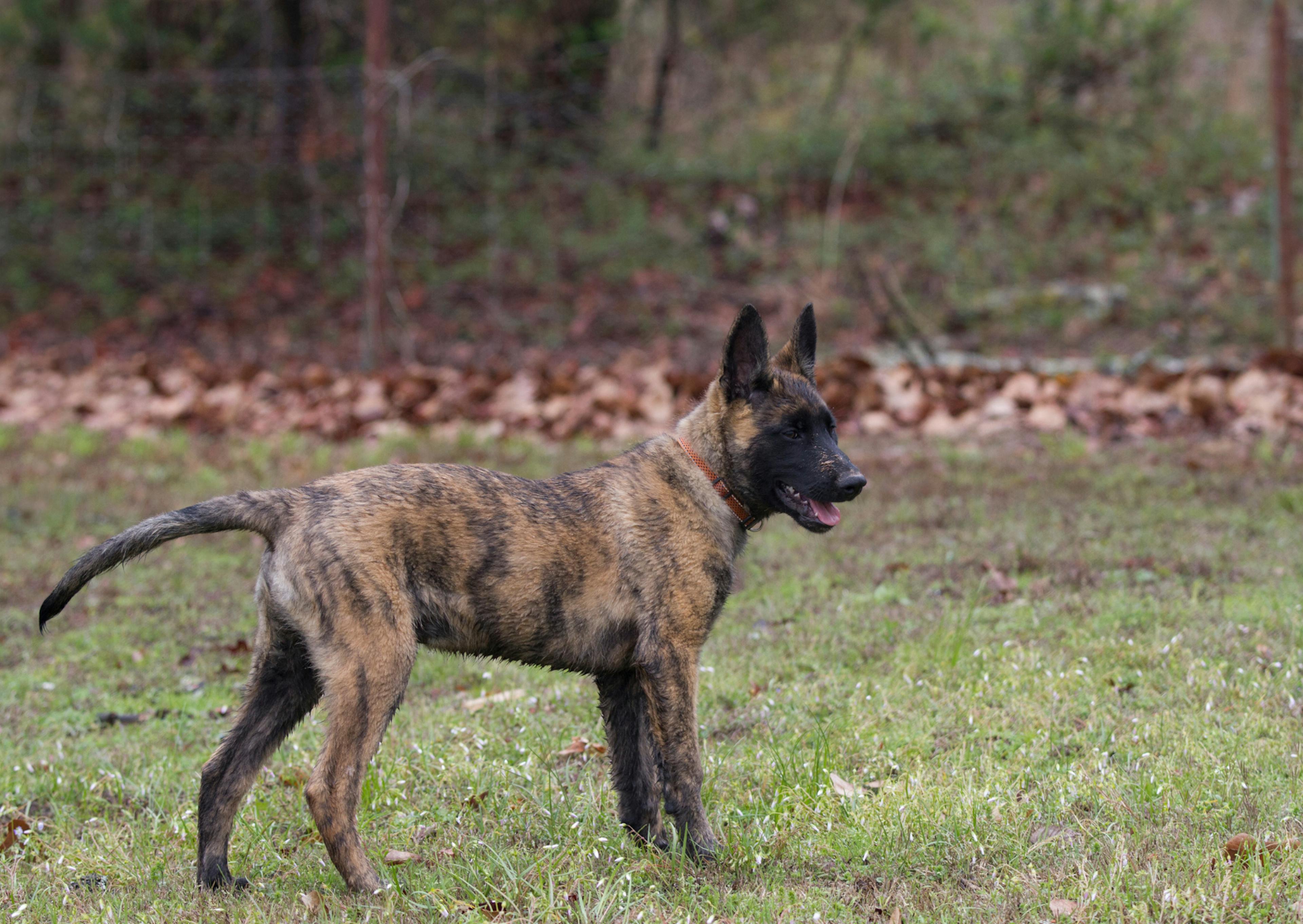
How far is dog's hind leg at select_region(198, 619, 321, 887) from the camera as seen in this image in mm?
3926

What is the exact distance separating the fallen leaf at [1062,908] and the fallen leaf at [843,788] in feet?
2.99

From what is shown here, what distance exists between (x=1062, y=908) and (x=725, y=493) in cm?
174

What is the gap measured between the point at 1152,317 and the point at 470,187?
33.9 feet

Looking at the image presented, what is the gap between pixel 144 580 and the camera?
307 inches

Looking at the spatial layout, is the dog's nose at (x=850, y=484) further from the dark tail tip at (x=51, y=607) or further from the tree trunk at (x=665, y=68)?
the tree trunk at (x=665, y=68)

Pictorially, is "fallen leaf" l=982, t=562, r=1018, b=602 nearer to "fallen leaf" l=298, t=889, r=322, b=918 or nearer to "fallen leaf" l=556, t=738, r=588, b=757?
"fallen leaf" l=556, t=738, r=588, b=757

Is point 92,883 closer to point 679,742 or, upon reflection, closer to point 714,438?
point 679,742

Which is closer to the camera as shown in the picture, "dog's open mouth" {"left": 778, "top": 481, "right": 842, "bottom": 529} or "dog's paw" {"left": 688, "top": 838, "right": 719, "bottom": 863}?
"dog's paw" {"left": 688, "top": 838, "right": 719, "bottom": 863}

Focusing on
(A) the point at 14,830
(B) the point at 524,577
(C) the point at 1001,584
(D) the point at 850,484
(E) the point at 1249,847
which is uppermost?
(D) the point at 850,484

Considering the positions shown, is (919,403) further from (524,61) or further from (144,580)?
(524,61)

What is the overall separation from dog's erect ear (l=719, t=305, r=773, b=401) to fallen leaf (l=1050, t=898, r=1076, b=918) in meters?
1.95

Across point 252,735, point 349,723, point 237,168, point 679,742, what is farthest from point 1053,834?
point 237,168

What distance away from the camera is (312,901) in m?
3.72

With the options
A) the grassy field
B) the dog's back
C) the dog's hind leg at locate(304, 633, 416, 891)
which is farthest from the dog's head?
the dog's hind leg at locate(304, 633, 416, 891)
